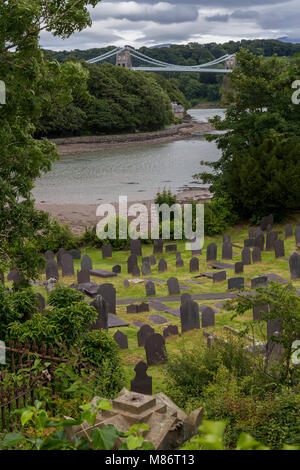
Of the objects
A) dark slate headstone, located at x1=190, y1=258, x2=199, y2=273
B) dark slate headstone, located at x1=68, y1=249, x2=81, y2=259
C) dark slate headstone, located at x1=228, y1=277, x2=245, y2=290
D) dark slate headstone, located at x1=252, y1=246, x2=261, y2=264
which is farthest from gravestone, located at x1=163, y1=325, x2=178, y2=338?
dark slate headstone, located at x1=68, y1=249, x2=81, y2=259

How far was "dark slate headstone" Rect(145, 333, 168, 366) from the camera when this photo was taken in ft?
28.6

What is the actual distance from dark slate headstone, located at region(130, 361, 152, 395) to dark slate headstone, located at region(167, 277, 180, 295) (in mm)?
6319

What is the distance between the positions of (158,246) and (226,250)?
110 inches

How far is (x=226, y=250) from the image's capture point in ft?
56.5

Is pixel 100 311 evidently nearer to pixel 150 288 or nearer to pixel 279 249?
pixel 150 288

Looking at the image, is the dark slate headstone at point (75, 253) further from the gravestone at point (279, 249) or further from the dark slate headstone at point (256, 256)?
the gravestone at point (279, 249)

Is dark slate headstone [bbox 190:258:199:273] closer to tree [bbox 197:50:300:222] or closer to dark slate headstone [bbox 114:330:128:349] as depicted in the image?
tree [bbox 197:50:300:222]

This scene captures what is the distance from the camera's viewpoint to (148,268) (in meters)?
15.7

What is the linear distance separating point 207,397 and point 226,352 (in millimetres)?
1116

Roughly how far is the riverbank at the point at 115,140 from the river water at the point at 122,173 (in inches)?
103

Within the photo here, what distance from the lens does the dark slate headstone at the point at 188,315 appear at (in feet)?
33.6

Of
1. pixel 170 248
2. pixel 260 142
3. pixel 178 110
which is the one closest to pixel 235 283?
pixel 170 248

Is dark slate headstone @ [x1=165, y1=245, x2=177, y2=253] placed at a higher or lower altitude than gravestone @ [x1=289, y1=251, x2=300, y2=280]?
lower
